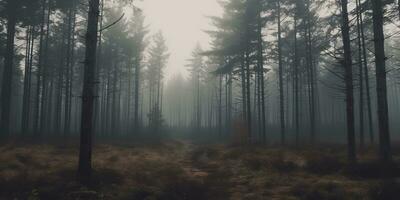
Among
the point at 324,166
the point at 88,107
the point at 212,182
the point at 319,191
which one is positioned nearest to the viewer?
the point at 319,191

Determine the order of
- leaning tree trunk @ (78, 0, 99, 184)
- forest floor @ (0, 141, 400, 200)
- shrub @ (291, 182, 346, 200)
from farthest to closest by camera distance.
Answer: leaning tree trunk @ (78, 0, 99, 184) < forest floor @ (0, 141, 400, 200) < shrub @ (291, 182, 346, 200)

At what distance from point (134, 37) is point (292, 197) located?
2845 cm

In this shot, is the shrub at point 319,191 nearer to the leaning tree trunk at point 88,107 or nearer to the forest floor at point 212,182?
the forest floor at point 212,182

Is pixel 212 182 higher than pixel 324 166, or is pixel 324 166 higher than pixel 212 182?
pixel 324 166

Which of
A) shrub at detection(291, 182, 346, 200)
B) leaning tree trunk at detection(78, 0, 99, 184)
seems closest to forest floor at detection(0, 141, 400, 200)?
shrub at detection(291, 182, 346, 200)

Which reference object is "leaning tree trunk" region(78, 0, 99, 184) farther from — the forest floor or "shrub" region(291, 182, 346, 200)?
"shrub" region(291, 182, 346, 200)

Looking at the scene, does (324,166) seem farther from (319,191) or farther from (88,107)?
(88,107)

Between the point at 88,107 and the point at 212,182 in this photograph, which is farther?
the point at 212,182

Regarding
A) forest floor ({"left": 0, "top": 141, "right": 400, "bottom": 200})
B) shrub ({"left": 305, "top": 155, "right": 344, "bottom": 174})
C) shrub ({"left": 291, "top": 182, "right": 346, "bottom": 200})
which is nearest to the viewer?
shrub ({"left": 291, "top": 182, "right": 346, "bottom": 200})

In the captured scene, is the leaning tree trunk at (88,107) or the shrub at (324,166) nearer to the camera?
the leaning tree trunk at (88,107)

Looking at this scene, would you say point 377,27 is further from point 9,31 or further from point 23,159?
point 9,31

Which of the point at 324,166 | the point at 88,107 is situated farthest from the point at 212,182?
the point at 88,107

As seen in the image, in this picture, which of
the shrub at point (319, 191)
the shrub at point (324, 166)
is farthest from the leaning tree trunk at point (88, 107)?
the shrub at point (324, 166)

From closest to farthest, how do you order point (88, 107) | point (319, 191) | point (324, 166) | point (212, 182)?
point (319, 191) < point (88, 107) < point (212, 182) < point (324, 166)
